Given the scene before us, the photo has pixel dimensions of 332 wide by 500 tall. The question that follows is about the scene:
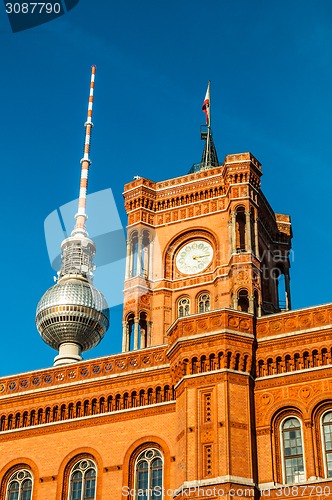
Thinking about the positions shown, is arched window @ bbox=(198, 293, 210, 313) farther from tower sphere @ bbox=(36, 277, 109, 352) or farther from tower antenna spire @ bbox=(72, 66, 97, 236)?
tower antenna spire @ bbox=(72, 66, 97, 236)

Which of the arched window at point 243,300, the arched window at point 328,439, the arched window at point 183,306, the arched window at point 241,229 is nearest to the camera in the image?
the arched window at point 328,439

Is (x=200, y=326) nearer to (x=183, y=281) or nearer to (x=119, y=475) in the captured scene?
(x=119, y=475)

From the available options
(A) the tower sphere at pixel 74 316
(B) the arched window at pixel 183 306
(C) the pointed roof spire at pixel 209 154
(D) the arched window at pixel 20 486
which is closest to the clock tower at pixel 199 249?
(B) the arched window at pixel 183 306

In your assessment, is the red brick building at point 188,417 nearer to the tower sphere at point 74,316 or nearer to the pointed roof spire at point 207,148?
the tower sphere at point 74,316

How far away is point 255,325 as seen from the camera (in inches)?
1336

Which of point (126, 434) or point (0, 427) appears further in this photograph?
point (0, 427)

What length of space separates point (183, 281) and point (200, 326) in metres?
14.7

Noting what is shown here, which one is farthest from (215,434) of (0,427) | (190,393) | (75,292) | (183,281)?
(75,292)

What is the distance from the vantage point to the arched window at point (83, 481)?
34406 millimetres

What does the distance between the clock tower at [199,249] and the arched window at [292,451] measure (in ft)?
42.8

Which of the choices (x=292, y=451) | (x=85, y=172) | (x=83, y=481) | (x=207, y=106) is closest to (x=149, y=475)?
(x=83, y=481)

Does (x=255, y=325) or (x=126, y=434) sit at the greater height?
(x=255, y=325)

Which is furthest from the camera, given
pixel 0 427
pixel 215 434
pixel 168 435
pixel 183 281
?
pixel 183 281

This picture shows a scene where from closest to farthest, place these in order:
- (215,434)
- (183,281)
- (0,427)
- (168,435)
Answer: (215,434), (168,435), (0,427), (183,281)
